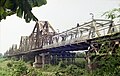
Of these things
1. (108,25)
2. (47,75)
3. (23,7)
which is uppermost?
(108,25)

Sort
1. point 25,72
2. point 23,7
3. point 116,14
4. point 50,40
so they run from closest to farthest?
point 23,7 < point 116,14 < point 25,72 < point 50,40

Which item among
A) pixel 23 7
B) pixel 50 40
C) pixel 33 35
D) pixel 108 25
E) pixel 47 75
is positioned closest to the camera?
pixel 23 7

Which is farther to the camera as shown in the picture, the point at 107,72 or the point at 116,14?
the point at 107,72

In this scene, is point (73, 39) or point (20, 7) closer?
point (20, 7)

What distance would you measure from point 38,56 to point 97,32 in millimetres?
29158

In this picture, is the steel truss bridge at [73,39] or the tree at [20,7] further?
the steel truss bridge at [73,39]

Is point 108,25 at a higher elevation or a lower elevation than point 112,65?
higher

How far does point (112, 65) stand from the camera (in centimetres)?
1144

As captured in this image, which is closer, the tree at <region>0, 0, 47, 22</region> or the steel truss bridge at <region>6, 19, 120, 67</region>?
the tree at <region>0, 0, 47, 22</region>

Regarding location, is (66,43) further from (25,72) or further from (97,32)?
(97,32)

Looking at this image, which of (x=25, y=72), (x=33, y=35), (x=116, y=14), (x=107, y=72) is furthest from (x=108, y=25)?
(x=33, y=35)

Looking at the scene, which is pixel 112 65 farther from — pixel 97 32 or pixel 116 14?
pixel 97 32

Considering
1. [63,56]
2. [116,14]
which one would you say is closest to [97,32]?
[116,14]

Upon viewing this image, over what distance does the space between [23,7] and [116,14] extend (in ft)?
14.3
